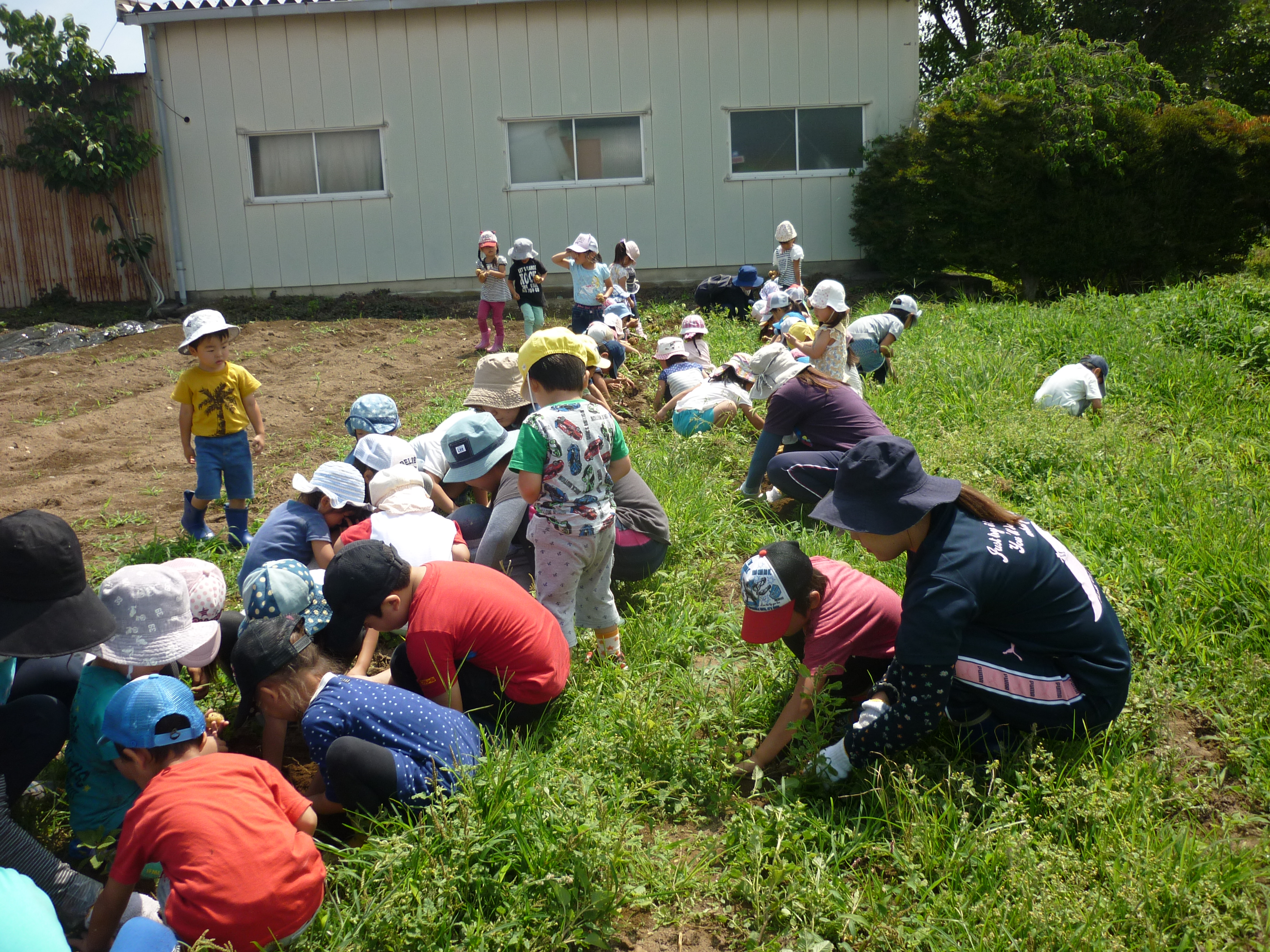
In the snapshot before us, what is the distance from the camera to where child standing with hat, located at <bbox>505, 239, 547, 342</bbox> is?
34.2ft

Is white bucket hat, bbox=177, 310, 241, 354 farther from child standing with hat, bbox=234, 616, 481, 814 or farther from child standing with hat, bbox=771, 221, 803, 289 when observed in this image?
child standing with hat, bbox=771, 221, 803, 289

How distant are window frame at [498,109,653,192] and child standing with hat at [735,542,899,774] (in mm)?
12245

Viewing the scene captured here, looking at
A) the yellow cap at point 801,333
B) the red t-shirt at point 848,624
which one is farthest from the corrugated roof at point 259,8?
the red t-shirt at point 848,624

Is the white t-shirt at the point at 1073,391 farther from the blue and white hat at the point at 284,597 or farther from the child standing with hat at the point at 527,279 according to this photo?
the child standing with hat at the point at 527,279

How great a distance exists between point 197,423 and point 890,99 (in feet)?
40.7

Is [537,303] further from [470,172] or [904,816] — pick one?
[904,816]

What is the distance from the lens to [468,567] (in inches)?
126

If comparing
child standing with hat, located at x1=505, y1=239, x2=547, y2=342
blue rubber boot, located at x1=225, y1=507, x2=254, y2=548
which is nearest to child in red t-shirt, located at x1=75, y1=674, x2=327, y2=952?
blue rubber boot, located at x1=225, y1=507, x2=254, y2=548

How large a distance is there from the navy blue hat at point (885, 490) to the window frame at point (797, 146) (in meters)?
12.6

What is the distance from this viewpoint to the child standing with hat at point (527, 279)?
34.2 feet

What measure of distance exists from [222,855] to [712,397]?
17.0 feet

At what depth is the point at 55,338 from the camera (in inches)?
463

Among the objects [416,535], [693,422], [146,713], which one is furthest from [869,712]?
[693,422]

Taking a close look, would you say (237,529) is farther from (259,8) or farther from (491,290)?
(259,8)
